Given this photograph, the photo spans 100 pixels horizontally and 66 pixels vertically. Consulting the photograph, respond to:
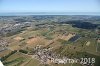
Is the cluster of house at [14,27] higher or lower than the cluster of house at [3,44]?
higher

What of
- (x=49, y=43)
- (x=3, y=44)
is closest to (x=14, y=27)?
(x=3, y=44)

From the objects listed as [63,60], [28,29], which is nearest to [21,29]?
[28,29]

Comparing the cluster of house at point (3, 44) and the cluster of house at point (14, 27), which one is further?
the cluster of house at point (14, 27)

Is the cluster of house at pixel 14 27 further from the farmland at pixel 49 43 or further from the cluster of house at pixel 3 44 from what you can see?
the cluster of house at pixel 3 44

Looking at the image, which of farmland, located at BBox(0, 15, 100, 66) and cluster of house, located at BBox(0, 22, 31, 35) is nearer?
farmland, located at BBox(0, 15, 100, 66)

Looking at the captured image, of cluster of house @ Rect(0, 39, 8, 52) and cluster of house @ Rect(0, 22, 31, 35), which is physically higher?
cluster of house @ Rect(0, 22, 31, 35)

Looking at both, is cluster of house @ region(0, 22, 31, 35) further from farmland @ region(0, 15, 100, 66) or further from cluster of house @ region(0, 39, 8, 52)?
cluster of house @ region(0, 39, 8, 52)

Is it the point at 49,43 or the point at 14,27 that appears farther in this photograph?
the point at 14,27

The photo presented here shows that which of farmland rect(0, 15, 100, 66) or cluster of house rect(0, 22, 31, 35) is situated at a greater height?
cluster of house rect(0, 22, 31, 35)

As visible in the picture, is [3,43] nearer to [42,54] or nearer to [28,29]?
[28,29]

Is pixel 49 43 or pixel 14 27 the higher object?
pixel 14 27

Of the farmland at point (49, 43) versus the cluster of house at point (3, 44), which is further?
the cluster of house at point (3, 44)

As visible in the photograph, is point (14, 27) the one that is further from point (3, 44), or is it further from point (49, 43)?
point (49, 43)
